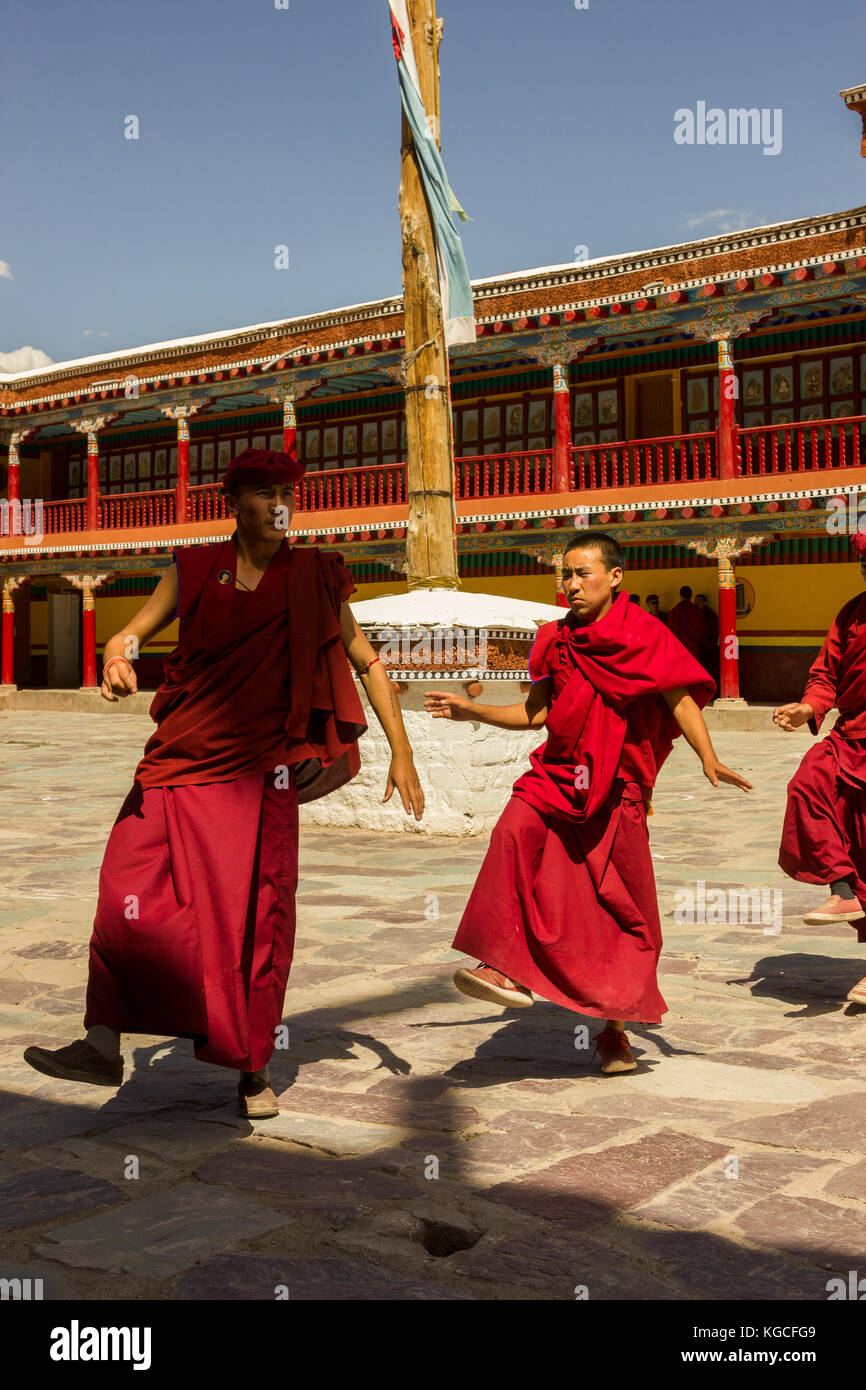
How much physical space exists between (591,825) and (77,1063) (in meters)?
1.38

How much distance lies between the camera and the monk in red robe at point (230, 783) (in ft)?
9.61

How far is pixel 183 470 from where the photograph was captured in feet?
71.6

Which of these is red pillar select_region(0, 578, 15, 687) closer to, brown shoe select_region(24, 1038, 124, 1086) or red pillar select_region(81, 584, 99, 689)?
red pillar select_region(81, 584, 99, 689)

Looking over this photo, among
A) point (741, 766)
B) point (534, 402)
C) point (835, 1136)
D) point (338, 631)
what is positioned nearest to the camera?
point (835, 1136)

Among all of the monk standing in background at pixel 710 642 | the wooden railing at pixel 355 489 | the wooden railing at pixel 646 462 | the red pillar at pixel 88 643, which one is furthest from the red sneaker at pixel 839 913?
the red pillar at pixel 88 643

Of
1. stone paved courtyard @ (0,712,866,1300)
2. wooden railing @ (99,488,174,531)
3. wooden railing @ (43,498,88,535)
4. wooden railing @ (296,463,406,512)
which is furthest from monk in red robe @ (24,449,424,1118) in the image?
wooden railing @ (43,498,88,535)

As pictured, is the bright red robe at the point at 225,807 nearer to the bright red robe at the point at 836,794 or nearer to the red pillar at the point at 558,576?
the bright red robe at the point at 836,794

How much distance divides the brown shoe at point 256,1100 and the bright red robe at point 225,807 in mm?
98

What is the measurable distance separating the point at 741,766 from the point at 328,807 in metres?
4.64

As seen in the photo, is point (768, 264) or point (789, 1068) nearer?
point (789, 1068)

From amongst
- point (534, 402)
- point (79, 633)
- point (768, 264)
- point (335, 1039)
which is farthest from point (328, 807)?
point (79, 633)

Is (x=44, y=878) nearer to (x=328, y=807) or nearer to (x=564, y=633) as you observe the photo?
(x=328, y=807)

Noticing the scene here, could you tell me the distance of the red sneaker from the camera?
429 cm
